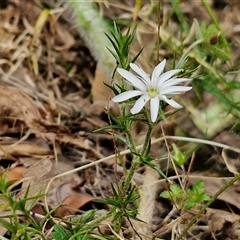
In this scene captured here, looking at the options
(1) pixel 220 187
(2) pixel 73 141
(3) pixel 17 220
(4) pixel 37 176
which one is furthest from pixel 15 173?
(1) pixel 220 187

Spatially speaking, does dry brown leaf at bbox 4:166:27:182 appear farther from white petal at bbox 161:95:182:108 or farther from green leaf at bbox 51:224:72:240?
white petal at bbox 161:95:182:108

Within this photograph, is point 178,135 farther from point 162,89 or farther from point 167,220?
point 162,89

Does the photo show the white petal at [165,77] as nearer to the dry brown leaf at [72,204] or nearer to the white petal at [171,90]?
the white petal at [171,90]

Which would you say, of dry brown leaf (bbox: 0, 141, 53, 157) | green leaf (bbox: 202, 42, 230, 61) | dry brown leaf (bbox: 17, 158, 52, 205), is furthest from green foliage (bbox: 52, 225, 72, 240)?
green leaf (bbox: 202, 42, 230, 61)

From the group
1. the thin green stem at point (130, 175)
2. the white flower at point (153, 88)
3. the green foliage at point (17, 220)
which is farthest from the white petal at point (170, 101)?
the green foliage at point (17, 220)

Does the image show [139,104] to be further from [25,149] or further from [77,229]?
[25,149]

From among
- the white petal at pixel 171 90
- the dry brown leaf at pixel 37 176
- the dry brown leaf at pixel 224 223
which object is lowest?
the dry brown leaf at pixel 224 223

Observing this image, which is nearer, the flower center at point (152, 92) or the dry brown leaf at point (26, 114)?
the flower center at point (152, 92)
